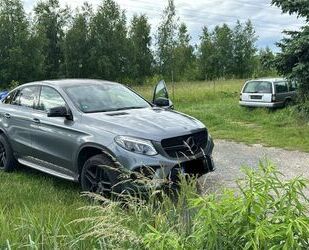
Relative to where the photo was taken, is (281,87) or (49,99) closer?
(49,99)

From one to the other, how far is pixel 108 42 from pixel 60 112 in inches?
1726

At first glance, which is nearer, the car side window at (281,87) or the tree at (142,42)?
the car side window at (281,87)

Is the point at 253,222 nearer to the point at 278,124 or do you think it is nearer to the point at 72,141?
the point at 72,141

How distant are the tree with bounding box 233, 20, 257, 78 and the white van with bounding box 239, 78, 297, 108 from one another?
39.1 metres

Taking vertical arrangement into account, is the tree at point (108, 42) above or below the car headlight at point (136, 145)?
above

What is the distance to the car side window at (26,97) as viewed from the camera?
7.36 meters

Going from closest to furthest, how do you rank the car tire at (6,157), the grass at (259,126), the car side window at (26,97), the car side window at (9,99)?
the car side window at (26,97) → the car tire at (6,157) → the car side window at (9,99) → the grass at (259,126)

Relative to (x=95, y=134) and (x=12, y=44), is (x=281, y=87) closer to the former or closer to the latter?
(x=95, y=134)

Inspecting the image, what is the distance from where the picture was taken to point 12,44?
146 feet

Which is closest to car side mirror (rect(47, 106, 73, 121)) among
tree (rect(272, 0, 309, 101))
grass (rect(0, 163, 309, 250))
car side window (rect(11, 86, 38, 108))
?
car side window (rect(11, 86, 38, 108))

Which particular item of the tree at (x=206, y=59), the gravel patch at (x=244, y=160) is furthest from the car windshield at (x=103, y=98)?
the tree at (x=206, y=59)

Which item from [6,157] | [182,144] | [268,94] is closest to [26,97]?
[6,157]

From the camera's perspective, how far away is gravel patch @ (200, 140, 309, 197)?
24.3 ft

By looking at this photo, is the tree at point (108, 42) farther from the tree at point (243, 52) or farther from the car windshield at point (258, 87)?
the car windshield at point (258, 87)
